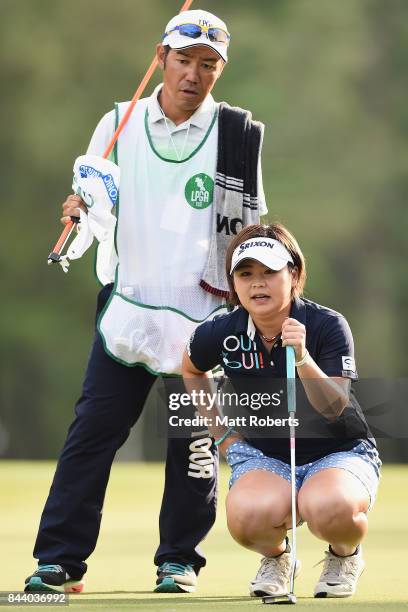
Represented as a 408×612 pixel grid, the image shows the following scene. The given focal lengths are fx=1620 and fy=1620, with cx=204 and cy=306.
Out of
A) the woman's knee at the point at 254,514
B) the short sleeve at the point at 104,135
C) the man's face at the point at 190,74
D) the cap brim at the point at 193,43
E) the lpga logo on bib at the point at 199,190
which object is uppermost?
the cap brim at the point at 193,43

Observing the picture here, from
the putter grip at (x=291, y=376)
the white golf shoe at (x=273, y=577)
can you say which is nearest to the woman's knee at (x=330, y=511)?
the white golf shoe at (x=273, y=577)

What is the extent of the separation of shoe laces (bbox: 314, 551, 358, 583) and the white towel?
1.47 metres

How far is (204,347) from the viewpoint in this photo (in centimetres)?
591

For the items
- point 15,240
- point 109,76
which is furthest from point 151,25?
point 15,240

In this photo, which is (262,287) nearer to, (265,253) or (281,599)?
(265,253)

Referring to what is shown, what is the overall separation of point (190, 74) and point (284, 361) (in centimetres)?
123

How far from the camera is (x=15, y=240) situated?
984 inches

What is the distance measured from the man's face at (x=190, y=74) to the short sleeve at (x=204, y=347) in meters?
0.91

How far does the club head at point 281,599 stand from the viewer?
5371 millimetres

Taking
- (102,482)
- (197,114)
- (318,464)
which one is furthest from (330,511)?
(197,114)

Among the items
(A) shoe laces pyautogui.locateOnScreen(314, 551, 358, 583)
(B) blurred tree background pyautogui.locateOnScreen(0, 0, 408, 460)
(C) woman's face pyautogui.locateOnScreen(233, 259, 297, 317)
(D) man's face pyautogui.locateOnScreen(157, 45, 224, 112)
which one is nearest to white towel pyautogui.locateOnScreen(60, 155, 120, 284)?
(D) man's face pyautogui.locateOnScreen(157, 45, 224, 112)

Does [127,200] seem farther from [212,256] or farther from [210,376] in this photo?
[210,376]

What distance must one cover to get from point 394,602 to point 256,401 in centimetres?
90

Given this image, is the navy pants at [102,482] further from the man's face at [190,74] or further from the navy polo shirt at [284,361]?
the man's face at [190,74]
